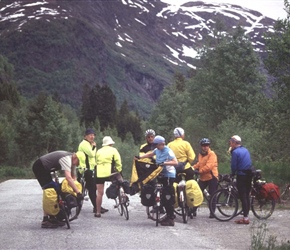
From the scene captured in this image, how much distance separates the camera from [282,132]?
3150 centimetres

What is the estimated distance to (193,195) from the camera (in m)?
16.1

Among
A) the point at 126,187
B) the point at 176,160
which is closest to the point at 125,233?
Answer: the point at 176,160

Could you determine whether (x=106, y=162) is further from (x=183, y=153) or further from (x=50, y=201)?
(x=50, y=201)

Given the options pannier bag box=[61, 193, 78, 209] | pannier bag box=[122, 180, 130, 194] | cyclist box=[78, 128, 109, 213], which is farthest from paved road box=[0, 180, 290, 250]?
cyclist box=[78, 128, 109, 213]

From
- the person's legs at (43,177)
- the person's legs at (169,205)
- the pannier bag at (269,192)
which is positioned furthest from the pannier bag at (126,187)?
the pannier bag at (269,192)

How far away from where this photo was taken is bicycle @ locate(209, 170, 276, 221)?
643 inches

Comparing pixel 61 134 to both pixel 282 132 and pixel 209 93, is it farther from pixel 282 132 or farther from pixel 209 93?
pixel 282 132

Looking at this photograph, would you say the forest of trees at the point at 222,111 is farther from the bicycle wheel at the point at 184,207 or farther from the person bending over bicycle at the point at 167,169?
the person bending over bicycle at the point at 167,169

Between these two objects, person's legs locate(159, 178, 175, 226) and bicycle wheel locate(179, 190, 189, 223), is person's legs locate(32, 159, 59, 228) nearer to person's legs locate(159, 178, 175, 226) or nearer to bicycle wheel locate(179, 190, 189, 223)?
person's legs locate(159, 178, 175, 226)

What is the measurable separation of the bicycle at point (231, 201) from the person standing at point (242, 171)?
327mm

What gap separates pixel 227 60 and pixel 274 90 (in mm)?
31307

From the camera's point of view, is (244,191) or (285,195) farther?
(285,195)

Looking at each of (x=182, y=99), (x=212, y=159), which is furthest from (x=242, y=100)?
(x=212, y=159)

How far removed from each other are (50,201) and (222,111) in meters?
50.0
